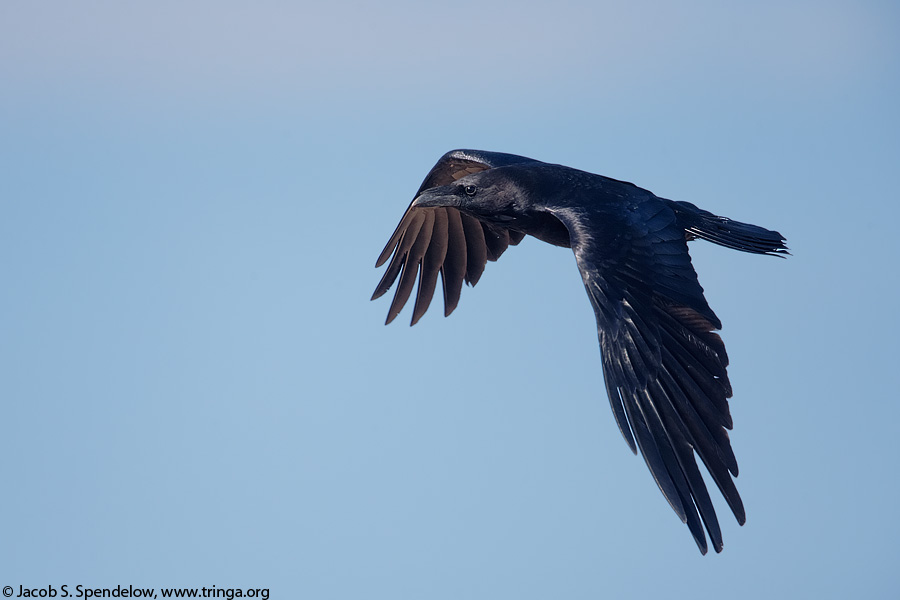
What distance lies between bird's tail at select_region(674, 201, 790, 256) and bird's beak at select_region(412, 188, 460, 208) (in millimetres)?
2113

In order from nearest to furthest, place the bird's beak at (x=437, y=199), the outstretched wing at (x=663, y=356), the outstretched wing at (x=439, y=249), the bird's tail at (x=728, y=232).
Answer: the outstretched wing at (x=663, y=356), the bird's tail at (x=728, y=232), the bird's beak at (x=437, y=199), the outstretched wing at (x=439, y=249)

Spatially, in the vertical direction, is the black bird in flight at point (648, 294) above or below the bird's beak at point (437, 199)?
below

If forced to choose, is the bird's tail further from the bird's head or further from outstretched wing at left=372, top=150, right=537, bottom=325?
outstretched wing at left=372, top=150, right=537, bottom=325

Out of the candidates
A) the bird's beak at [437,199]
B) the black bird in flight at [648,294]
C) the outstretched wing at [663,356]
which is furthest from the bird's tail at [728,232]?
the bird's beak at [437,199]

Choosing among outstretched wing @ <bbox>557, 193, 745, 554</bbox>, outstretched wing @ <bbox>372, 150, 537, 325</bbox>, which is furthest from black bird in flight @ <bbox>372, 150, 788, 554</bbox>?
outstretched wing @ <bbox>372, 150, 537, 325</bbox>

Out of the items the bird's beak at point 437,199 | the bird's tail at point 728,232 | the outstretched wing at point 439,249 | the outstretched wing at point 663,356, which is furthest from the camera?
the outstretched wing at point 439,249

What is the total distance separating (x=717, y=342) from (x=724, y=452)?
0.84 metres

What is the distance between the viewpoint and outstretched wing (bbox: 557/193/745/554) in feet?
21.9

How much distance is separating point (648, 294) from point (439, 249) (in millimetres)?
3907

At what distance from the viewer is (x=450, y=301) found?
10883mm

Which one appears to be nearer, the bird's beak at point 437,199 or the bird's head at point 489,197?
the bird's head at point 489,197

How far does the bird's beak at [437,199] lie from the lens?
9547mm

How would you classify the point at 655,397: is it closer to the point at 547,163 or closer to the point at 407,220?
the point at 547,163

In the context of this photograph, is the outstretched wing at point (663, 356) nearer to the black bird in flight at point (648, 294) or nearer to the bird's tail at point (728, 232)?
the black bird in flight at point (648, 294)
